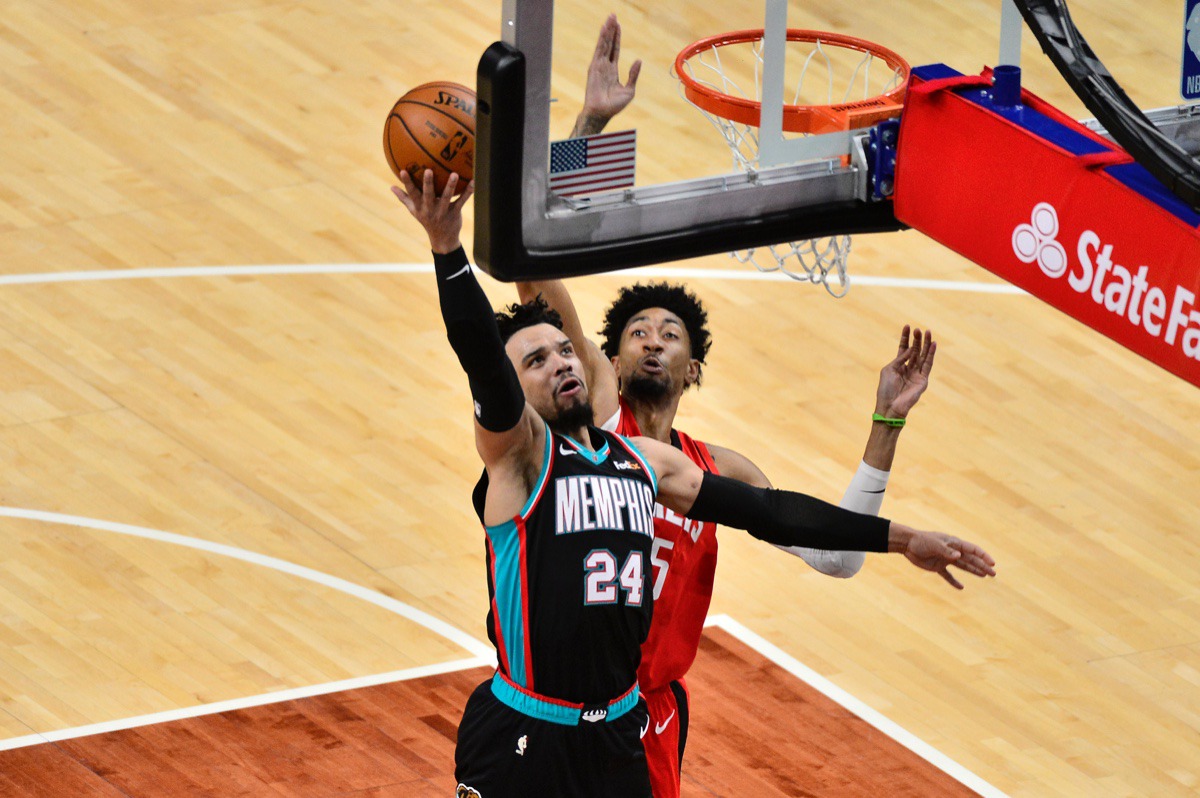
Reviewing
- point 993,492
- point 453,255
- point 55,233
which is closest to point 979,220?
point 453,255

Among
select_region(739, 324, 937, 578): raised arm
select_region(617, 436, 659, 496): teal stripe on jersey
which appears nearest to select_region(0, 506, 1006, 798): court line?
select_region(739, 324, 937, 578): raised arm

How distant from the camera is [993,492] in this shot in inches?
437

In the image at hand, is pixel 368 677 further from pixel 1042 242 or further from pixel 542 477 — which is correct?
pixel 1042 242

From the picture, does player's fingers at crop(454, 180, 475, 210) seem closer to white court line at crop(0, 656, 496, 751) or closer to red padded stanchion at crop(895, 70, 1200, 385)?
red padded stanchion at crop(895, 70, 1200, 385)

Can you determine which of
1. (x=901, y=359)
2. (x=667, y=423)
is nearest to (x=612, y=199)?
(x=901, y=359)

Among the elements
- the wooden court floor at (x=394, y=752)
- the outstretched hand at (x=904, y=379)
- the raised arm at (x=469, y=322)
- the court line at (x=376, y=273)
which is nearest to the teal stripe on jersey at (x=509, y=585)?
the raised arm at (x=469, y=322)

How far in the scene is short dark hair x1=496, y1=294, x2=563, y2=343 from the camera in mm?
7117

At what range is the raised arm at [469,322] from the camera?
6297mm

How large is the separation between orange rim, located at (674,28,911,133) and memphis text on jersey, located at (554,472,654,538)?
1210mm

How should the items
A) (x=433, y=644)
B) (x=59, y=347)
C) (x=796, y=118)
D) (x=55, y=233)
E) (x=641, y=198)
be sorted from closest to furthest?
1. (x=641, y=198)
2. (x=796, y=118)
3. (x=433, y=644)
4. (x=59, y=347)
5. (x=55, y=233)

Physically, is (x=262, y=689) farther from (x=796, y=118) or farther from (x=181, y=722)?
(x=796, y=118)

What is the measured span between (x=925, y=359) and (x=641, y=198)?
1.34m

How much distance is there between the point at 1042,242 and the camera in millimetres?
6281

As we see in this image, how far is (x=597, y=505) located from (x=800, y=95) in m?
2.26
